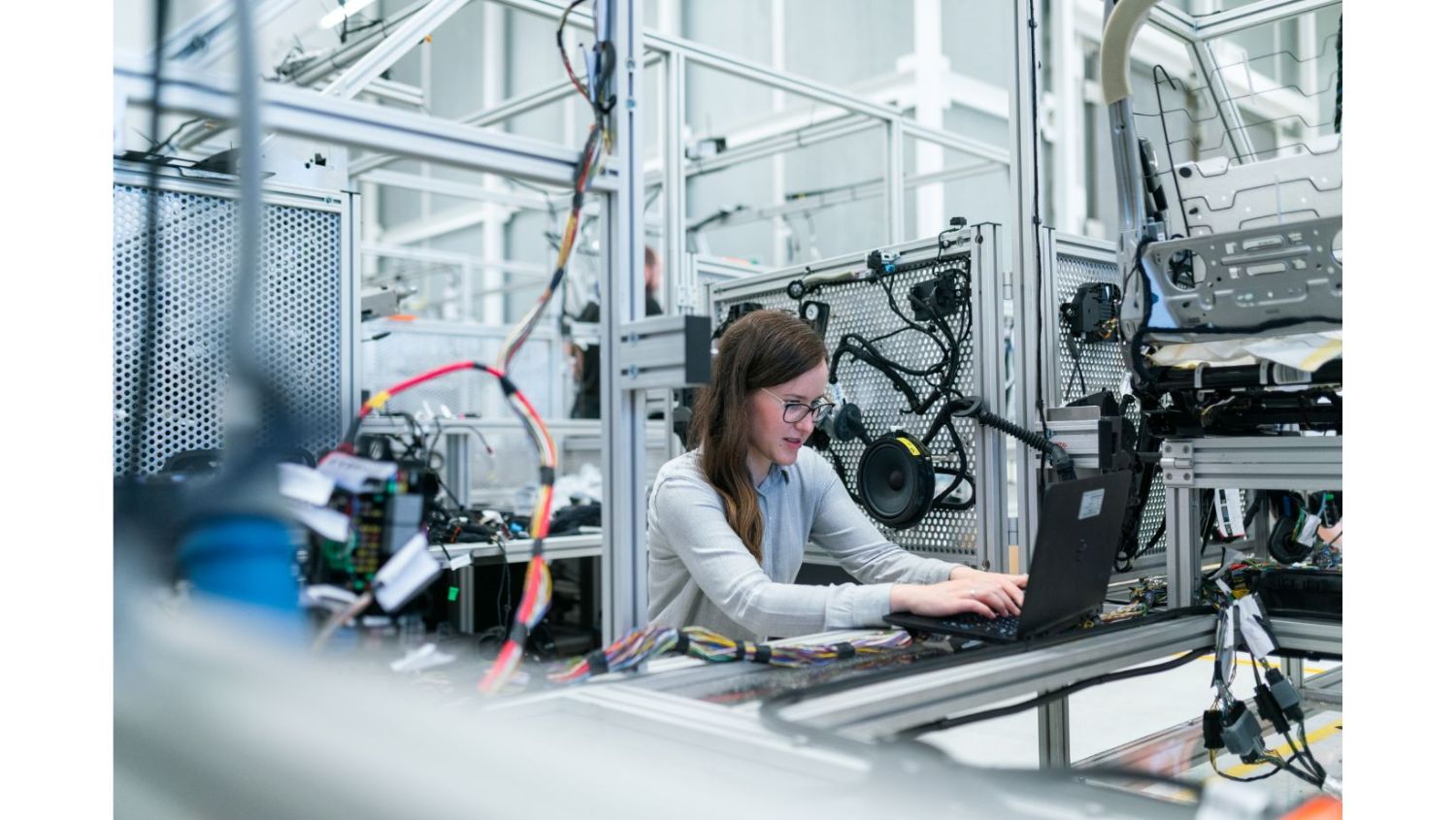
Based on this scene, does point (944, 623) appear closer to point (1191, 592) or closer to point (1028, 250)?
point (1191, 592)

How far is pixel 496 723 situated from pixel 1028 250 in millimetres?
1186

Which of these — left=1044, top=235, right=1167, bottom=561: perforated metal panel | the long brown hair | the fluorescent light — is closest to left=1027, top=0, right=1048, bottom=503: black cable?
left=1044, top=235, right=1167, bottom=561: perforated metal panel

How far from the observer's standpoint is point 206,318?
1512 mm

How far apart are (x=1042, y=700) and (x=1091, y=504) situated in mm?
207

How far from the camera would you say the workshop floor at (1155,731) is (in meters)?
1.63

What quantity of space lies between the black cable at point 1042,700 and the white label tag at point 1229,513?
304 mm

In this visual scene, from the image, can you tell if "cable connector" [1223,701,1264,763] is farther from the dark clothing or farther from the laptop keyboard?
the dark clothing

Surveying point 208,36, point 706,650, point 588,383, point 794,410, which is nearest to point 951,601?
point 706,650

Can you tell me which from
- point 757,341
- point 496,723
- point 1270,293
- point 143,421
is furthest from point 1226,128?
point 143,421

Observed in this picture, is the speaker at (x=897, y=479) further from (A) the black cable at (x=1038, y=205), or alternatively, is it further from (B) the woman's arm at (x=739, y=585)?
(B) the woman's arm at (x=739, y=585)

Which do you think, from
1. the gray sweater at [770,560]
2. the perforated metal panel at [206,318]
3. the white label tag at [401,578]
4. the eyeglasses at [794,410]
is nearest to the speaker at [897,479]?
the gray sweater at [770,560]

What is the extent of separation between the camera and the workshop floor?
5.34ft

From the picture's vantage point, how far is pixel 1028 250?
167cm

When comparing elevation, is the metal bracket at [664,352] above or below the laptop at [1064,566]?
above
